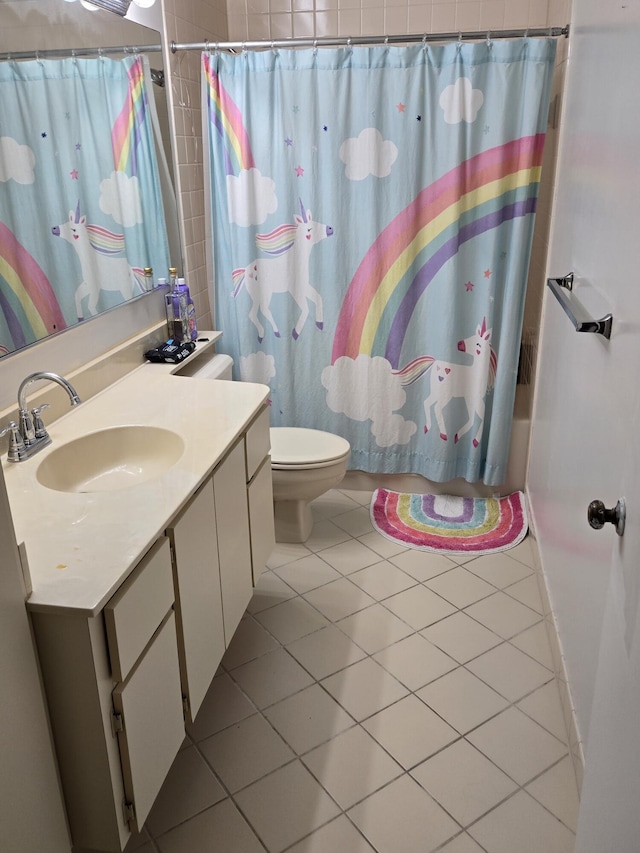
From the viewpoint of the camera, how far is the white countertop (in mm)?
1268

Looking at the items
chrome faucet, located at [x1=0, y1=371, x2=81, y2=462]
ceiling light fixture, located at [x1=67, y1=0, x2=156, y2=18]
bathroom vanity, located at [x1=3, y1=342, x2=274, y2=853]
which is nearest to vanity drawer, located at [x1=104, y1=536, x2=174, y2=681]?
bathroom vanity, located at [x1=3, y1=342, x2=274, y2=853]

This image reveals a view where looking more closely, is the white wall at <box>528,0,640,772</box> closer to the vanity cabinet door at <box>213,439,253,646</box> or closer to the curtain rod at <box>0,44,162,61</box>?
the vanity cabinet door at <box>213,439,253,646</box>

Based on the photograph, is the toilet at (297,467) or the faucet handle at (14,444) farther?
the toilet at (297,467)

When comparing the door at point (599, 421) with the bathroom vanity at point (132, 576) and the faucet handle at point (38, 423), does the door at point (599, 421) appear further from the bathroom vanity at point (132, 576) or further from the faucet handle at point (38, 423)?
the faucet handle at point (38, 423)

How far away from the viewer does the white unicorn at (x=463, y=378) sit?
2.88 m

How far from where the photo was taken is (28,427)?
5.69ft

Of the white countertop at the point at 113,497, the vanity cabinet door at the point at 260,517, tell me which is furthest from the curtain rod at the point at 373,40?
the vanity cabinet door at the point at 260,517

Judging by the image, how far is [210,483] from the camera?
1.73 metres

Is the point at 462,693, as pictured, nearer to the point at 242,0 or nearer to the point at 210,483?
the point at 210,483

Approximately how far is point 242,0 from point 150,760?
2958 mm

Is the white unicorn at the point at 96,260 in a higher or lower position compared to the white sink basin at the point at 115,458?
higher

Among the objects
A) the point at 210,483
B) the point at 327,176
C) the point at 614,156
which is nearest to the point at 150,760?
the point at 210,483

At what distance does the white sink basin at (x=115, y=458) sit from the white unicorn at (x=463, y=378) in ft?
4.41

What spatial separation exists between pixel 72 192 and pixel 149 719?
142 centimetres
